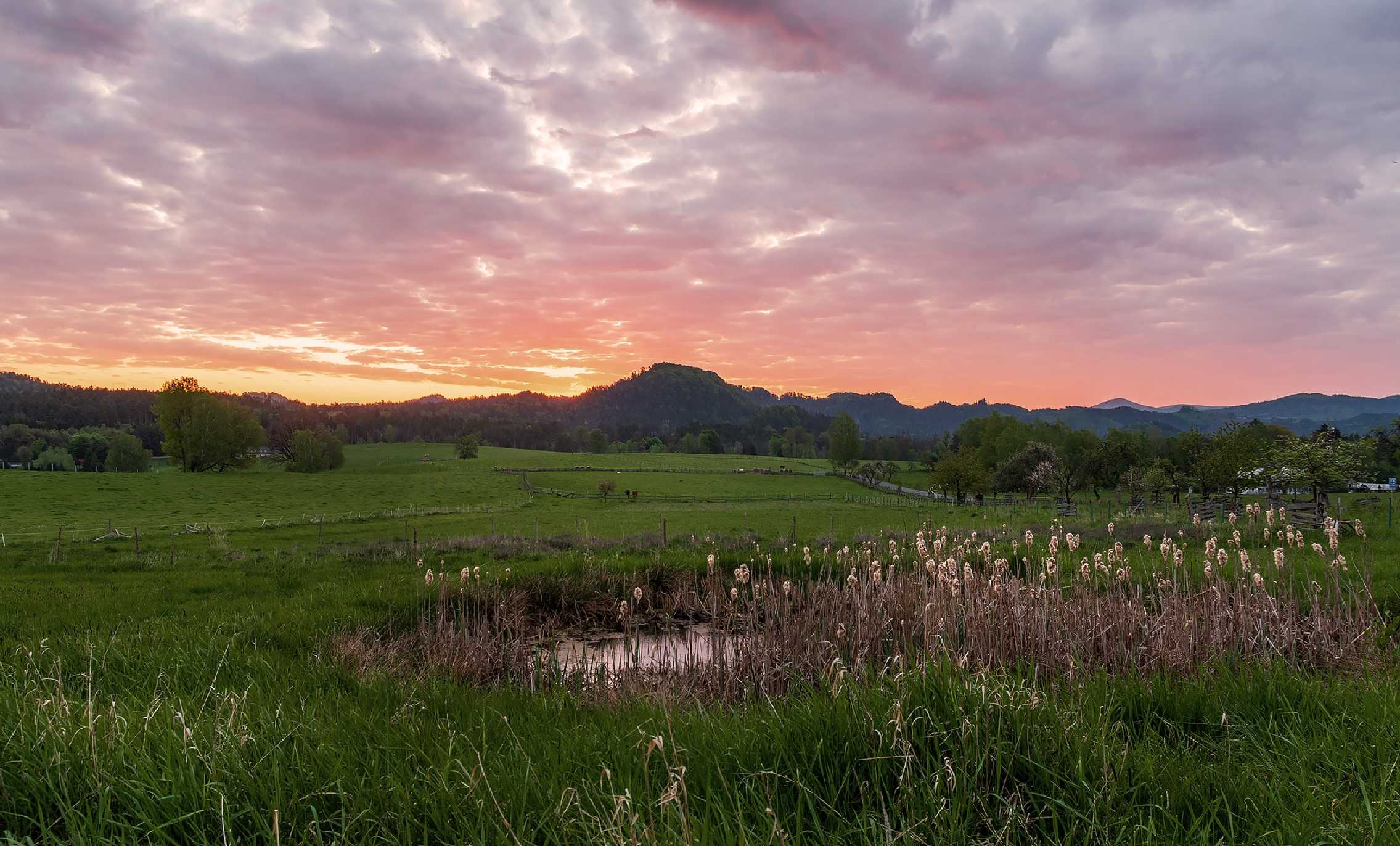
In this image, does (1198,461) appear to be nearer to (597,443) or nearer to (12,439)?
(597,443)

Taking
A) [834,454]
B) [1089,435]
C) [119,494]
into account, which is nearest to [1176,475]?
[1089,435]

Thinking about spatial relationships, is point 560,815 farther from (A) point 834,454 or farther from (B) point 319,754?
(A) point 834,454

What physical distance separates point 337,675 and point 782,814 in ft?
16.3

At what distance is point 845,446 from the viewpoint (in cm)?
12062

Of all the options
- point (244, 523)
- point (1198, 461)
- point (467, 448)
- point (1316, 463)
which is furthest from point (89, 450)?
point (1198, 461)

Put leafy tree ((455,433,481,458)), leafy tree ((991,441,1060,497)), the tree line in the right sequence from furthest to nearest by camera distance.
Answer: leafy tree ((455,433,481,458)) < leafy tree ((991,441,1060,497)) < the tree line

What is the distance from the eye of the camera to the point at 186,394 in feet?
295

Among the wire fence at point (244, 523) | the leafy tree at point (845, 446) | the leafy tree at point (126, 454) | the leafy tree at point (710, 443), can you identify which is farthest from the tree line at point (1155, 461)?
the leafy tree at point (126, 454)

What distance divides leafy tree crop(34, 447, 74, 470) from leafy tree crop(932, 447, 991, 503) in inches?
5189

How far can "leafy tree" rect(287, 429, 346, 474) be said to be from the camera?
327ft

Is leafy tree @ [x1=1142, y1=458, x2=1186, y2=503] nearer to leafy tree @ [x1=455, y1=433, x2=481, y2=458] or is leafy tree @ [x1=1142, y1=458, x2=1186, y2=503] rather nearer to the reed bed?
the reed bed

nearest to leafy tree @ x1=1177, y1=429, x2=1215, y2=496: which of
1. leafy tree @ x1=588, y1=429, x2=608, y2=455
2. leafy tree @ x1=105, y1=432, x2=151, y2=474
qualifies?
leafy tree @ x1=588, y1=429, x2=608, y2=455

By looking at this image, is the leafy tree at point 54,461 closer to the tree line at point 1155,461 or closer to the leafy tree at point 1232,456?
the tree line at point 1155,461

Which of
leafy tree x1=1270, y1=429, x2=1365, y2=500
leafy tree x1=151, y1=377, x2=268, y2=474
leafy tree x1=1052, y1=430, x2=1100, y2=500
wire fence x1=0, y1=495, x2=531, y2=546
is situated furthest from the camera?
leafy tree x1=151, y1=377, x2=268, y2=474
